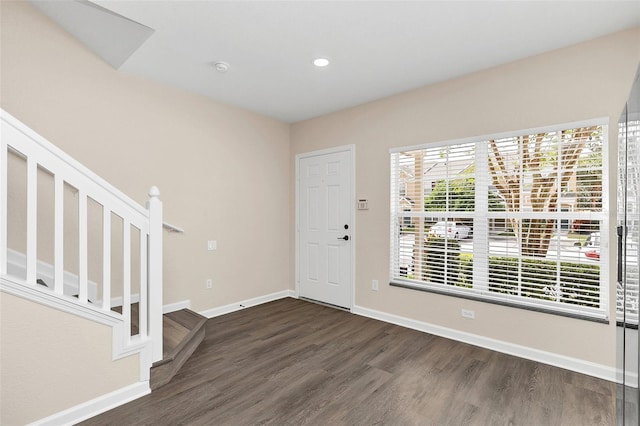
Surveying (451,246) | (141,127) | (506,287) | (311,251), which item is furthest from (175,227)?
(506,287)

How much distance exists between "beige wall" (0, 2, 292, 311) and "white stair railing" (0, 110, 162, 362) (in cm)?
57

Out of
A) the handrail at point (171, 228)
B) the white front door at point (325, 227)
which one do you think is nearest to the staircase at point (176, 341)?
the handrail at point (171, 228)

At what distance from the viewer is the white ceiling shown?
211 cm

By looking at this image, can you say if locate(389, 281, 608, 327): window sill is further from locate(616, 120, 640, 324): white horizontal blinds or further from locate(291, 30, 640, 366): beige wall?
locate(616, 120, 640, 324): white horizontal blinds

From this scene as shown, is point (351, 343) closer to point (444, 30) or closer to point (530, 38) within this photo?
point (444, 30)

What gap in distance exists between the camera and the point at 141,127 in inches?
127

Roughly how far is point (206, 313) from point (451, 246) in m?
2.91

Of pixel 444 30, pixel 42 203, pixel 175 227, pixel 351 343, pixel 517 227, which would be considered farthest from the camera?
pixel 175 227

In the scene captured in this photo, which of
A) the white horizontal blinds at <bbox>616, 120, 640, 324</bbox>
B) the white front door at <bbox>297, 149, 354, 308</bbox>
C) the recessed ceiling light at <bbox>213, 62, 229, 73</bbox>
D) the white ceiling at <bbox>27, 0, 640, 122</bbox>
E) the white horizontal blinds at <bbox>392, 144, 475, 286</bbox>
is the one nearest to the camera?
the white horizontal blinds at <bbox>616, 120, 640, 324</bbox>

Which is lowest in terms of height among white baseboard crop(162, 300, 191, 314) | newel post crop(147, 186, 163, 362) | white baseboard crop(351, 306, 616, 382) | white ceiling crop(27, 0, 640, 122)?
white baseboard crop(351, 306, 616, 382)

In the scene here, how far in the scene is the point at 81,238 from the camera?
2010 millimetres

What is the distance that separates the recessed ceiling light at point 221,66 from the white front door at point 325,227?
178 cm

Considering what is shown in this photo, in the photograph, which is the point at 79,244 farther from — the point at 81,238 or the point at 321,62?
the point at 321,62

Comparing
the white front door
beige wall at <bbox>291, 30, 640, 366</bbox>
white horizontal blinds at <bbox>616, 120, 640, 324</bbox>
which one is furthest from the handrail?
white horizontal blinds at <bbox>616, 120, 640, 324</bbox>
